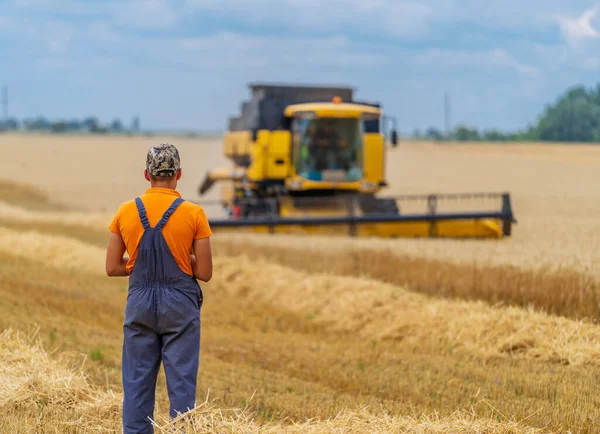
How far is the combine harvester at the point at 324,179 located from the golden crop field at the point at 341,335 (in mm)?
1169

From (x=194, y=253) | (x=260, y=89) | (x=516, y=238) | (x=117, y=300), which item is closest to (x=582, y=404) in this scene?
(x=194, y=253)

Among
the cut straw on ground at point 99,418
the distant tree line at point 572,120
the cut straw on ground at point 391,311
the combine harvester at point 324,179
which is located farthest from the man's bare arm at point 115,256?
the distant tree line at point 572,120

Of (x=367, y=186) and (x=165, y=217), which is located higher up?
(x=165, y=217)

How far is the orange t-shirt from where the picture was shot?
4699 mm

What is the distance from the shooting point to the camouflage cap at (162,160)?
4.68 metres

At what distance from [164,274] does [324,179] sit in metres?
15.3

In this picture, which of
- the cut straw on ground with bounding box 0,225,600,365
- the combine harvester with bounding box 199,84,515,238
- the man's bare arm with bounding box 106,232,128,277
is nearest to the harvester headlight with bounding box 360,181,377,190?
the combine harvester with bounding box 199,84,515,238

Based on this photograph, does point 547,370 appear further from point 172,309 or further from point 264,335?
point 172,309

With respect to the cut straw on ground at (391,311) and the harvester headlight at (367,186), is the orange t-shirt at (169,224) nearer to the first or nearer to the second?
the cut straw on ground at (391,311)

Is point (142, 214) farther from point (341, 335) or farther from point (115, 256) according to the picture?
point (341, 335)

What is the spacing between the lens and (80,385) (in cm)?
597

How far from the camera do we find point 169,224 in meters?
4.70

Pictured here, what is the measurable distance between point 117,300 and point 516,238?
8.34m

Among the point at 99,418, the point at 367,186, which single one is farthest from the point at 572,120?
the point at 99,418
